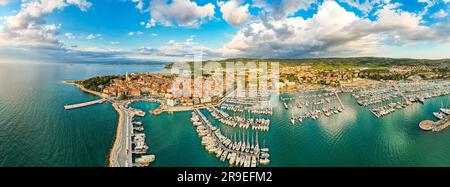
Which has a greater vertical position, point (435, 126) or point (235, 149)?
point (435, 126)

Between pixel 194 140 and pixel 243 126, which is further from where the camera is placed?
pixel 243 126

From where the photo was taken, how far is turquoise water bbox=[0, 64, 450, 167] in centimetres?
675

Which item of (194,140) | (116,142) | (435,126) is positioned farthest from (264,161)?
(435,126)

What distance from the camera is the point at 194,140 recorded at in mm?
8383

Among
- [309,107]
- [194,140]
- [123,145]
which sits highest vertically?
[309,107]

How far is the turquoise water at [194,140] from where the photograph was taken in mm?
6750

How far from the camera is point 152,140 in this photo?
8273 mm

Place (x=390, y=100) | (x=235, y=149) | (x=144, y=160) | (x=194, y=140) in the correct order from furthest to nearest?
(x=390, y=100) → (x=194, y=140) → (x=235, y=149) → (x=144, y=160)

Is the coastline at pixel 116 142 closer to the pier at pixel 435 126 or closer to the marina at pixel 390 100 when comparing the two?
the pier at pixel 435 126

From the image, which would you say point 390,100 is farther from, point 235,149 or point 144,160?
point 144,160

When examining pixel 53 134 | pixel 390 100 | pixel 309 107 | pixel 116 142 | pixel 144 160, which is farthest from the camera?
pixel 390 100

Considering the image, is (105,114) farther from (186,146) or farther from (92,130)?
(186,146)

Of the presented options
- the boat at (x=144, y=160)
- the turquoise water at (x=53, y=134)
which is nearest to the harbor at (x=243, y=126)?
the boat at (x=144, y=160)
